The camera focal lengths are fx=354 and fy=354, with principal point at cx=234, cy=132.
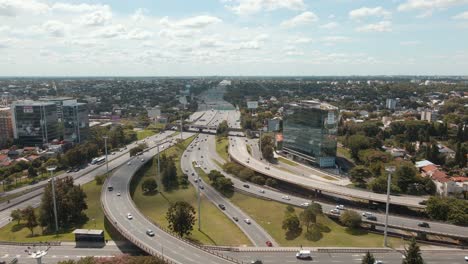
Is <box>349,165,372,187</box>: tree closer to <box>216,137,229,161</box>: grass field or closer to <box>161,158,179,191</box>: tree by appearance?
<box>216,137,229,161</box>: grass field

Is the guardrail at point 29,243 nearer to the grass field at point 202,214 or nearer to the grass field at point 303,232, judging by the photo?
the grass field at point 202,214

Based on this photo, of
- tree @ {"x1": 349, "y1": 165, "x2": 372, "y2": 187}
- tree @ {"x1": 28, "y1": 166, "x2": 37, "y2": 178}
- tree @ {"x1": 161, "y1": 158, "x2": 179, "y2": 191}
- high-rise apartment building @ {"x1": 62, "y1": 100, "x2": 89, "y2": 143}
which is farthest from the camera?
high-rise apartment building @ {"x1": 62, "y1": 100, "x2": 89, "y2": 143}

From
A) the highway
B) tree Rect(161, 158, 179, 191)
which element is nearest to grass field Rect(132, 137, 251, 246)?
tree Rect(161, 158, 179, 191)

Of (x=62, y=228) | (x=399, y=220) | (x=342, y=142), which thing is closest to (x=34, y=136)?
(x=62, y=228)

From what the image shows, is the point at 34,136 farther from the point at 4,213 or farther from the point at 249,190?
the point at 249,190

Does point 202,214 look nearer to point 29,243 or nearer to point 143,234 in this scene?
point 143,234

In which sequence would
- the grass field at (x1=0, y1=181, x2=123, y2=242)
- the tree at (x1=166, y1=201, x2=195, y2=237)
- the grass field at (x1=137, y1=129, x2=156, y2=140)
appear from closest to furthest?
the tree at (x1=166, y1=201, x2=195, y2=237) < the grass field at (x1=0, y1=181, x2=123, y2=242) < the grass field at (x1=137, y1=129, x2=156, y2=140)
